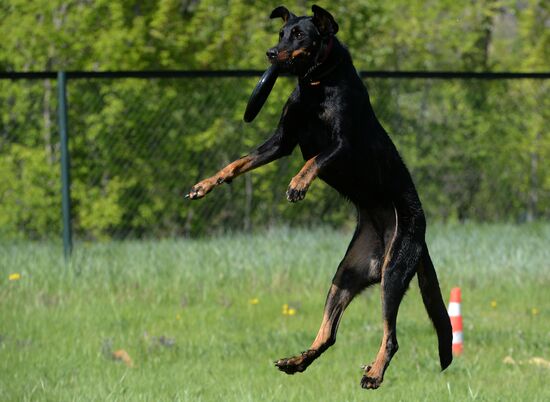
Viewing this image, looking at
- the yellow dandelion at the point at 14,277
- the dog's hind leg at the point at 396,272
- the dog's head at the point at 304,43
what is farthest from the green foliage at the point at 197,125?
the dog's head at the point at 304,43

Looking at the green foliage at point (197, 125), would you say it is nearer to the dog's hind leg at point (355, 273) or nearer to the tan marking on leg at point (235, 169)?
the dog's hind leg at point (355, 273)

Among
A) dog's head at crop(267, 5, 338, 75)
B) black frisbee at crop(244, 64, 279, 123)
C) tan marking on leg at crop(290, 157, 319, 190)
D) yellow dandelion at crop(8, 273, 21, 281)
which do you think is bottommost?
yellow dandelion at crop(8, 273, 21, 281)

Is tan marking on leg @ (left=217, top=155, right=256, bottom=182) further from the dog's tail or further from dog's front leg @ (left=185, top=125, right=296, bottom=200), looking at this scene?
the dog's tail

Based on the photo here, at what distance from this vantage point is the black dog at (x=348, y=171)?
158 inches

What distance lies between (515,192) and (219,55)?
4.25m

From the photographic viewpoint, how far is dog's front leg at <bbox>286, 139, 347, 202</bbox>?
3.78 m

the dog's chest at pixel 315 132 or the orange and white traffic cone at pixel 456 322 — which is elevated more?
the dog's chest at pixel 315 132

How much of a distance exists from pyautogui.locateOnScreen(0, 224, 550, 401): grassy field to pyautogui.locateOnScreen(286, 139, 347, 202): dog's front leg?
6.94ft

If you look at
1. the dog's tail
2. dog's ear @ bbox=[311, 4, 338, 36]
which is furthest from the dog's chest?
the dog's tail

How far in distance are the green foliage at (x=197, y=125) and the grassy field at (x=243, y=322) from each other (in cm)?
65

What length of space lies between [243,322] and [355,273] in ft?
12.0

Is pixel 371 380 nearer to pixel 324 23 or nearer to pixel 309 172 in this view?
pixel 309 172

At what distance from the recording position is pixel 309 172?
388 centimetres

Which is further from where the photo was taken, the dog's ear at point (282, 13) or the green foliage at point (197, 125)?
the green foliage at point (197, 125)
